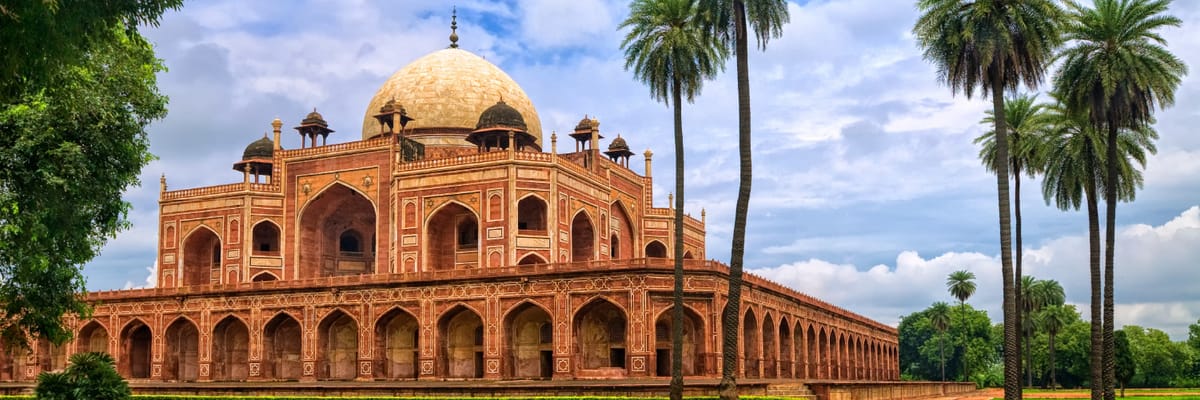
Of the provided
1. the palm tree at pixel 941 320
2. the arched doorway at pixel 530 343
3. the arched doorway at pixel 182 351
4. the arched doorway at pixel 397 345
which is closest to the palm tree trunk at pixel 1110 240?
the arched doorway at pixel 530 343

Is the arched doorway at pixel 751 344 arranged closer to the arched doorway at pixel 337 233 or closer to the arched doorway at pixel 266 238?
the arched doorway at pixel 337 233

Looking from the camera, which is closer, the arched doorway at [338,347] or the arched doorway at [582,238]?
the arched doorway at [338,347]

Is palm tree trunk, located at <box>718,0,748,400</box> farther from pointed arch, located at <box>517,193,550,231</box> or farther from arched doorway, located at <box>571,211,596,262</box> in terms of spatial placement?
arched doorway, located at <box>571,211,596,262</box>

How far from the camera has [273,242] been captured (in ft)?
168

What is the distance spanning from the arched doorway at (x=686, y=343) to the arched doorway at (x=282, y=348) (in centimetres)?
1399

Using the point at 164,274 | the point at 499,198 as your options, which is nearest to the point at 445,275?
the point at 499,198

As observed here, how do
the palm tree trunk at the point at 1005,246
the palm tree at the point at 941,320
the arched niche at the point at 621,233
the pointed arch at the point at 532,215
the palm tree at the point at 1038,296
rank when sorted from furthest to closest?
the palm tree at the point at 941,320
the palm tree at the point at 1038,296
the arched niche at the point at 621,233
the pointed arch at the point at 532,215
the palm tree trunk at the point at 1005,246

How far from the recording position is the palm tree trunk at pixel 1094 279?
28.9 metres

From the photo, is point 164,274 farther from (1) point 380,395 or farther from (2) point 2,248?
(2) point 2,248

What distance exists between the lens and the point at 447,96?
170 ft

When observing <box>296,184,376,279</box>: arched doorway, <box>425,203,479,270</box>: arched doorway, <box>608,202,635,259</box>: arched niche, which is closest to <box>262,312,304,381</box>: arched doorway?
<box>425,203,479,270</box>: arched doorway

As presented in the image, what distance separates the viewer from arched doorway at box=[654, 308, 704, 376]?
35.6m

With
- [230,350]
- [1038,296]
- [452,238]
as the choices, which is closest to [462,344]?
[452,238]

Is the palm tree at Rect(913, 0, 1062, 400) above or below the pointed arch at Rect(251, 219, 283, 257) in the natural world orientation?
above
